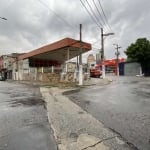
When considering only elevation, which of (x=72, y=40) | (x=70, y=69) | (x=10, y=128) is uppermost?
(x=72, y=40)

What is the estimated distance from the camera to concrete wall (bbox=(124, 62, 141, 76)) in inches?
1985

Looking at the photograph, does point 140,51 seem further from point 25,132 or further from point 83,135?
point 25,132

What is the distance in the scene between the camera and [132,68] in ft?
172

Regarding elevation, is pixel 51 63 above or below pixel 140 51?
below

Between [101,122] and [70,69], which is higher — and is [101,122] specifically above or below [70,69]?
below

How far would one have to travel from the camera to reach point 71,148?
4059mm

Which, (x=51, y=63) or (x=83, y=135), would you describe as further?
(x=51, y=63)

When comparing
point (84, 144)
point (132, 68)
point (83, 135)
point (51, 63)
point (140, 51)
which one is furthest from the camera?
point (132, 68)

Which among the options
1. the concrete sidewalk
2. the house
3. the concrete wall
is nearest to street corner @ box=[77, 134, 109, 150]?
the concrete sidewalk

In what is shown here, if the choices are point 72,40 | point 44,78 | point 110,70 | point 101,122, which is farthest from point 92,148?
point 110,70

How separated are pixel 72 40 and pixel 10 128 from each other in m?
18.2

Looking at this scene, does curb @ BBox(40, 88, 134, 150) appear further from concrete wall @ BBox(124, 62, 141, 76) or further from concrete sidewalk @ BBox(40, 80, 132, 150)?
concrete wall @ BBox(124, 62, 141, 76)

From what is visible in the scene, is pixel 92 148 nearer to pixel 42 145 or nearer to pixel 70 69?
pixel 42 145

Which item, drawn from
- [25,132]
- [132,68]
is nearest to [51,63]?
[132,68]
